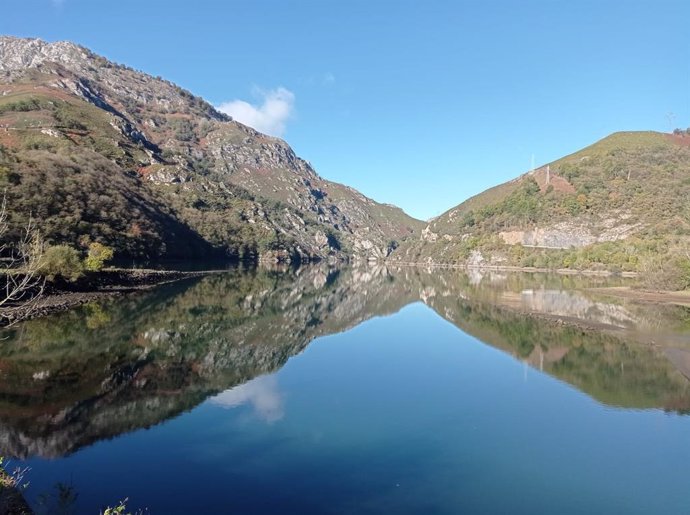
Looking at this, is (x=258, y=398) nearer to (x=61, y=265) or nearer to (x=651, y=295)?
(x=61, y=265)

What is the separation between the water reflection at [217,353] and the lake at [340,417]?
0.17 metres

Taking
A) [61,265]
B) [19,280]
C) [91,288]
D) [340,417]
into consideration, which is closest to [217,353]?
[340,417]

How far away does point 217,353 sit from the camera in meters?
35.5

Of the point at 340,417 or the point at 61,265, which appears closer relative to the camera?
the point at 340,417

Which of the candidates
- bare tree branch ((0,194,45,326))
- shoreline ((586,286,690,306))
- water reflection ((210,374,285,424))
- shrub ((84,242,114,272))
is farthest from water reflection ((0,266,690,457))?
shrub ((84,242,114,272))

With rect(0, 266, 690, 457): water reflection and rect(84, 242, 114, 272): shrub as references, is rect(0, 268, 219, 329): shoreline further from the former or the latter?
rect(0, 266, 690, 457): water reflection

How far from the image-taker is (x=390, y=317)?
205ft

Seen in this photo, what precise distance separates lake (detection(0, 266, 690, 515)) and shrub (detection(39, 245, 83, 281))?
8.82 meters

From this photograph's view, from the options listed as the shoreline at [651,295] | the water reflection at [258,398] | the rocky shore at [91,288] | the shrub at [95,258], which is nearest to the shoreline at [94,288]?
the rocky shore at [91,288]

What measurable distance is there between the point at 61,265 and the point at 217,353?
30144mm

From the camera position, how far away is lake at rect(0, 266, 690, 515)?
14961 mm

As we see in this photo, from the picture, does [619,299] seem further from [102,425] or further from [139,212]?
[139,212]

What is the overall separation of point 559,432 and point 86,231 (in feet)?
278


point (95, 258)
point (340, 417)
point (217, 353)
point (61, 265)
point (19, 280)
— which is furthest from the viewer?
point (95, 258)
